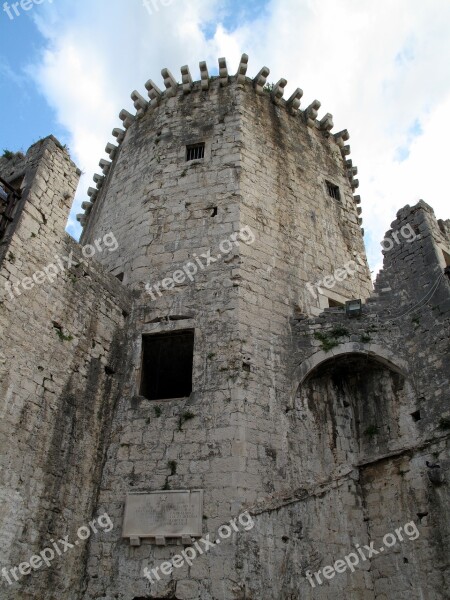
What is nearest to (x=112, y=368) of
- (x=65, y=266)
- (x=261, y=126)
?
Answer: (x=65, y=266)

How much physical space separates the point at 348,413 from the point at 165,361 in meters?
3.66

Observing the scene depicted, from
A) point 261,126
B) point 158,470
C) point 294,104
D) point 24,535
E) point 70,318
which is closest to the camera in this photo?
point 24,535

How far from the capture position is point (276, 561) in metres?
7.57

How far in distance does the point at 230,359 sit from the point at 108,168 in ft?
28.6

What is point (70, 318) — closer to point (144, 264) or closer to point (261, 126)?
point (144, 264)

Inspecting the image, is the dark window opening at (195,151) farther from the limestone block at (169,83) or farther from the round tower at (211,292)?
the limestone block at (169,83)
